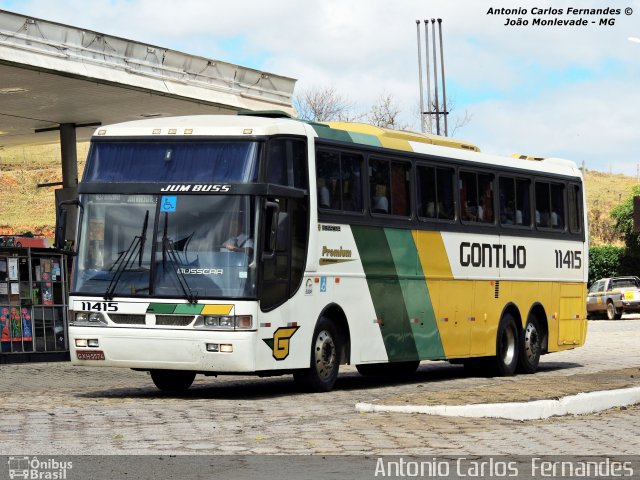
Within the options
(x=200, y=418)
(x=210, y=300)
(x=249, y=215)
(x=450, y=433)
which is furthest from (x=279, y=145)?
(x=450, y=433)

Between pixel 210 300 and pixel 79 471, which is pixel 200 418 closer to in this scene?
pixel 210 300

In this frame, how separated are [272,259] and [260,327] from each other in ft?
2.75

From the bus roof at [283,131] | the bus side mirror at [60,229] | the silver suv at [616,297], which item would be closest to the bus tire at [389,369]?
the bus roof at [283,131]

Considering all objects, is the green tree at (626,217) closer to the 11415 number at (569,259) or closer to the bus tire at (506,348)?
the 11415 number at (569,259)

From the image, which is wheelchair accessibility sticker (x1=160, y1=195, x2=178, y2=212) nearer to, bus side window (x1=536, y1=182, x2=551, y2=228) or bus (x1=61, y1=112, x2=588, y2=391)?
bus (x1=61, y1=112, x2=588, y2=391)

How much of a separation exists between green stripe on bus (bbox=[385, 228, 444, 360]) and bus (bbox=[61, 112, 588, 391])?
0.09 feet

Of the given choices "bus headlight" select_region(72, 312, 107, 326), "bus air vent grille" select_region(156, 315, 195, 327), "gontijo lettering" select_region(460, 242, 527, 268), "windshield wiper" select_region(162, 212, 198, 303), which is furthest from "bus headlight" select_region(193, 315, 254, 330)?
"gontijo lettering" select_region(460, 242, 527, 268)

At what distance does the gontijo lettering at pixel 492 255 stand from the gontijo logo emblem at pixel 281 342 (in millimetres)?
5192

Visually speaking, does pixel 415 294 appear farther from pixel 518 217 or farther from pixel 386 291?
pixel 518 217

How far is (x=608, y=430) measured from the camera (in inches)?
504

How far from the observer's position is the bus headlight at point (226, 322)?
16.1 meters

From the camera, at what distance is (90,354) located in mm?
16578

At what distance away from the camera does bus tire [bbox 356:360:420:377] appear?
22.2m

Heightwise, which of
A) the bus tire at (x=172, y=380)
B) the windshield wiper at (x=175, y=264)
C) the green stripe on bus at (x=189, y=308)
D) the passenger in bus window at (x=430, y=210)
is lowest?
the bus tire at (x=172, y=380)
